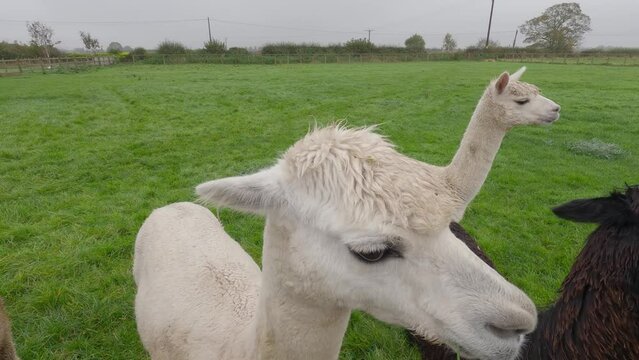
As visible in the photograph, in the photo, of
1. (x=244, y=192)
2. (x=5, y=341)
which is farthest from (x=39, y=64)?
(x=244, y=192)

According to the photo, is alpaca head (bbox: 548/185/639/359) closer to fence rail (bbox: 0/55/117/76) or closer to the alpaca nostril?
the alpaca nostril

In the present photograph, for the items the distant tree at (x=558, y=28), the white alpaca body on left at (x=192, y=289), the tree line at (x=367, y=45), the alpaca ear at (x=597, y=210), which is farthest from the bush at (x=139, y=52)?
the distant tree at (x=558, y=28)

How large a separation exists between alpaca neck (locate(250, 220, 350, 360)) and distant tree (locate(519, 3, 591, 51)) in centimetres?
7176

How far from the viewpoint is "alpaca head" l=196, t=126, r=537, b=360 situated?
4.39ft

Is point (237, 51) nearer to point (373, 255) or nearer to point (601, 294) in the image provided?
point (601, 294)

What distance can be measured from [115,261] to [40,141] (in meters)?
6.57

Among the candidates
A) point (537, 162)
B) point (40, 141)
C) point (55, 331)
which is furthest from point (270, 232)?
point (40, 141)

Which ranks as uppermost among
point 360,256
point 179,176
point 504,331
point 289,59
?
point 289,59

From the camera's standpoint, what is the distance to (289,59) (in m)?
43.8

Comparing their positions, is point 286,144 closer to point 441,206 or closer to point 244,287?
point 244,287

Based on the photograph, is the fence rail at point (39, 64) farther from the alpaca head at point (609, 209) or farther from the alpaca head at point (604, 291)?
the alpaca head at point (604, 291)

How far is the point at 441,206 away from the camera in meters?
1.38

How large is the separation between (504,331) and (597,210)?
1162 millimetres

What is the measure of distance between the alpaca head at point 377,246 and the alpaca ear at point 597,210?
1.00 m
